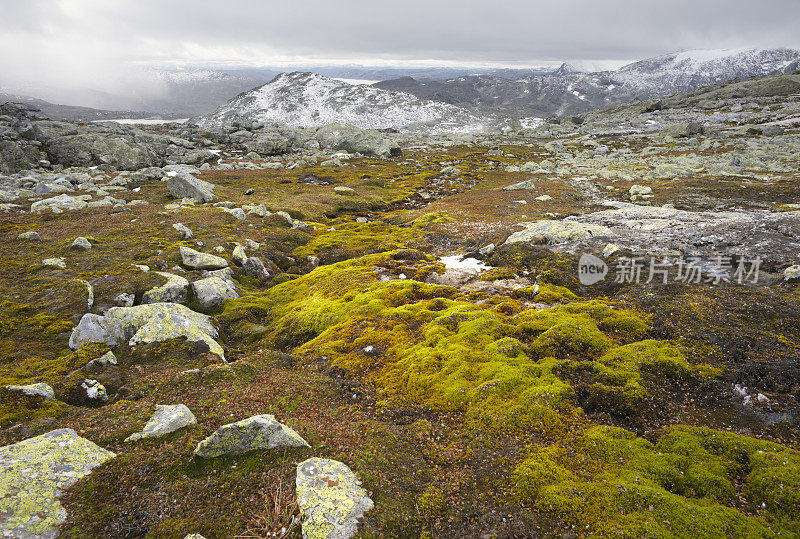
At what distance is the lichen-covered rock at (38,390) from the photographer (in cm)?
1302

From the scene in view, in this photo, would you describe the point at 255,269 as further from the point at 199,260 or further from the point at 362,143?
the point at 362,143

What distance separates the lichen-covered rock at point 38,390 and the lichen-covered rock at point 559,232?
30.7m

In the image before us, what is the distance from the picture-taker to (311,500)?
8.87m

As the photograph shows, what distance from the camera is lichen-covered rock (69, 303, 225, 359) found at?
17.8 metres

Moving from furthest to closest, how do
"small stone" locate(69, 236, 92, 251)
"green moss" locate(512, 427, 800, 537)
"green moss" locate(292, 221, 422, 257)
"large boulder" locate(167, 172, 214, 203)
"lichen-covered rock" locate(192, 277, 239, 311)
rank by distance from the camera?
"large boulder" locate(167, 172, 214, 203)
"green moss" locate(292, 221, 422, 257)
"small stone" locate(69, 236, 92, 251)
"lichen-covered rock" locate(192, 277, 239, 311)
"green moss" locate(512, 427, 800, 537)

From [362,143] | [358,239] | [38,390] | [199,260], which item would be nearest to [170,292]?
[199,260]

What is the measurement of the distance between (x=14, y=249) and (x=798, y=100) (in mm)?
255596

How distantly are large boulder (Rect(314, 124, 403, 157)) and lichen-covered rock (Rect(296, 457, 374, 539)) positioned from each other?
125 m

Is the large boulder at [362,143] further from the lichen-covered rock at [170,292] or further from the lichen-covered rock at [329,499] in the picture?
the lichen-covered rock at [329,499]

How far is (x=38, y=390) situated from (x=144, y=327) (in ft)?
18.5

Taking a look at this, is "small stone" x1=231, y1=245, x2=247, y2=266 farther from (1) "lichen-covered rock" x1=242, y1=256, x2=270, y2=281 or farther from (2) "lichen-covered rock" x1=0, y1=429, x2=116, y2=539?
(2) "lichen-covered rock" x1=0, y1=429, x2=116, y2=539

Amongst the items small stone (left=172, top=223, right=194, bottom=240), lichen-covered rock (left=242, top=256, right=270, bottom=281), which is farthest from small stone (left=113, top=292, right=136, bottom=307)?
small stone (left=172, top=223, right=194, bottom=240)

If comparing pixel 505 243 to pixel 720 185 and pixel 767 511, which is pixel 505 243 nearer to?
pixel 767 511

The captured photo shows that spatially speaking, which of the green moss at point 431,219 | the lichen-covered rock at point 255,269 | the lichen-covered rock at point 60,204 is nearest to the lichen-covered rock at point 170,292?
the lichen-covered rock at point 255,269
